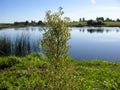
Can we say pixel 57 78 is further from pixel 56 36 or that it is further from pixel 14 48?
pixel 14 48

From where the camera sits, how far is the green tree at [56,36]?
603 cm

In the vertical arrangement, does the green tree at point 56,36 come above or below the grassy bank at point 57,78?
above

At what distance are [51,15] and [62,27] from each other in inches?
17.0

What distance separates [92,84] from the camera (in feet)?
29.7

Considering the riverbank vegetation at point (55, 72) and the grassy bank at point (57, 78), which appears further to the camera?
the grassy bank at point (57, 78)

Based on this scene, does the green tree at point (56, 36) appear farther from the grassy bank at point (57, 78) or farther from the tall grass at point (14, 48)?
the tall grass at point (14, 48)

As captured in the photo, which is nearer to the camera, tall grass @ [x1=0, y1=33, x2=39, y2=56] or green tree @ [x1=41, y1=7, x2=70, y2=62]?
green tree @ [x1=41, y1=7, x2=70, y2=62]

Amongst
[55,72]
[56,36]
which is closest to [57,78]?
[55,72]

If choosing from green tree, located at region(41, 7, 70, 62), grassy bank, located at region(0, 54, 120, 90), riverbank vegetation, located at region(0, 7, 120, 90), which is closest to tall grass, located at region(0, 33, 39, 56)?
riverbank vegetation, located at region(0, 7, 120, 90)

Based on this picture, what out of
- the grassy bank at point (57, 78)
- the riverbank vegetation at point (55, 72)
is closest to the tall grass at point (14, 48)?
the riverbank vegetation at point (55, 72)

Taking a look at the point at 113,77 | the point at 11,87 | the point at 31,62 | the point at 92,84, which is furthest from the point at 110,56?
the point at 11,87

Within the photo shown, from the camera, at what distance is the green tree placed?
6.03 metres

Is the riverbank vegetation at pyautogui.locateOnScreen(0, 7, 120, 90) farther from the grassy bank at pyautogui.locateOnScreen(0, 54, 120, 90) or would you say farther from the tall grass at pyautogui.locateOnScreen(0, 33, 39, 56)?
the tall grass at pyautogui.locateOnScreen(0, 33, 39, 56)

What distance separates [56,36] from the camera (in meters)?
6.06
